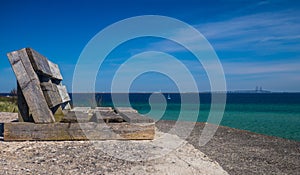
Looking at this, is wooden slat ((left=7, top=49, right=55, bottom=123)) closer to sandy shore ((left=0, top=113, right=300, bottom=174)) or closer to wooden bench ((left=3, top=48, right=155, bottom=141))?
wooden bench ((left=3, top=48, right=155, bottom=141))

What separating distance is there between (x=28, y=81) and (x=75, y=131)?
49.3 inches

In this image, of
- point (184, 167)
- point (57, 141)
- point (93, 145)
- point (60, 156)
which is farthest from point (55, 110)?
point (184, 167)

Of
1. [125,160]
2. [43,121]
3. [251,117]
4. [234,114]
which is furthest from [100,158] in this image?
[234,114]

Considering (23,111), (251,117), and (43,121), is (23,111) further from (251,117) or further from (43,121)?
(251,117)

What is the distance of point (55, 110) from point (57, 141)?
1170 mm

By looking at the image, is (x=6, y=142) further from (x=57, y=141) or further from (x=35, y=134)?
(x=57, y=141)

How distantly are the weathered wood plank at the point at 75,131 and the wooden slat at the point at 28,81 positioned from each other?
0.31m

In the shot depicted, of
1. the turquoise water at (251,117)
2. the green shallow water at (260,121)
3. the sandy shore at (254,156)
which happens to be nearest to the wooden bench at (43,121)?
the sandy shore at (254,156)

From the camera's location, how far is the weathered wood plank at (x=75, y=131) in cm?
552

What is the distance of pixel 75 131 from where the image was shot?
5.75m

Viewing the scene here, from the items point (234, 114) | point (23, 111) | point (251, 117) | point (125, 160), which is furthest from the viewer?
point (234, 114)

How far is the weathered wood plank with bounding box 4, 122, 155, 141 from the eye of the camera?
5.52m

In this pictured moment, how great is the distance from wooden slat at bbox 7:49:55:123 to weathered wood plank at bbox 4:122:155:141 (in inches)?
12.3

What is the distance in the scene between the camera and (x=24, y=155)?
4.74m
